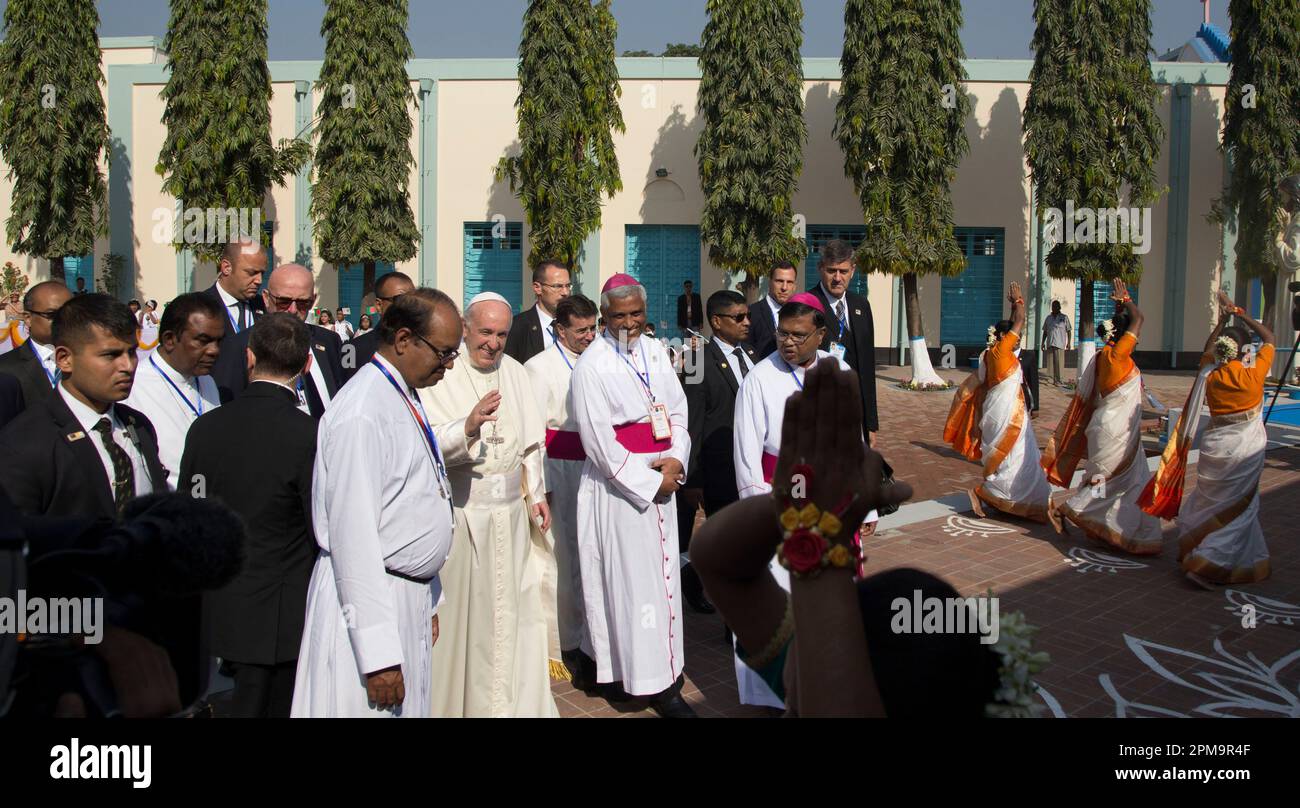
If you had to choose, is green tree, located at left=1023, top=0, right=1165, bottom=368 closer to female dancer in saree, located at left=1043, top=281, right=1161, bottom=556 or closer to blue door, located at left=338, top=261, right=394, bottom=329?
female dancer in saree, located at left=1043, top=281, right=1161, bottom=556

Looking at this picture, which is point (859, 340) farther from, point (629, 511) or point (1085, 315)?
point (1085, 315)

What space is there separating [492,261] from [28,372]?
20.0 metres

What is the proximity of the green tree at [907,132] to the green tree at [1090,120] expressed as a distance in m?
1.81

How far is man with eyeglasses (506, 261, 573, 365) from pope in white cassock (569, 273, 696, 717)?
1.84 meters

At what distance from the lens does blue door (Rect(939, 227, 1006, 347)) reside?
80.4ft

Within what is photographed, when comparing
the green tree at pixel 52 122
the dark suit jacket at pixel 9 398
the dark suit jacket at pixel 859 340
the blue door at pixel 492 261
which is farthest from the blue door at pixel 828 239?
the dark suit jacket at pixel 9 398

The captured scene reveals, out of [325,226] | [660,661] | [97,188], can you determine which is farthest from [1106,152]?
[97,188]

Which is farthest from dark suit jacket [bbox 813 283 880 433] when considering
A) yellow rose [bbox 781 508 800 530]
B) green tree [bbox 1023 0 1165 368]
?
green tree [bbox 1023 0 1165 368]

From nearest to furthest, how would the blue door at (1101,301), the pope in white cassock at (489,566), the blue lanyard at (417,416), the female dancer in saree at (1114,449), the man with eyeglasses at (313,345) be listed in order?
the blue lanyard at (417,416) < the pope in white cassock at (489,566) < the man with eyeglasses at (313,345) < the female dancer in saree at (1114,449) < the blue door at (1101,301)

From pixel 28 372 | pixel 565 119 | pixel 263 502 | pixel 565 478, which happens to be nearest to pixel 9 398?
pixel 28 372

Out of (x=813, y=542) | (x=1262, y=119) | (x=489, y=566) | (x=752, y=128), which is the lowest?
(x=489, y=566)

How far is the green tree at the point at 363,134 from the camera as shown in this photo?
2102 cm

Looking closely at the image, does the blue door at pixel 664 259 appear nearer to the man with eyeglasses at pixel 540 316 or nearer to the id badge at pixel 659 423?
the man with eyeglasses at pixel 540 316

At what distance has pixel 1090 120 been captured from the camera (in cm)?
2066
